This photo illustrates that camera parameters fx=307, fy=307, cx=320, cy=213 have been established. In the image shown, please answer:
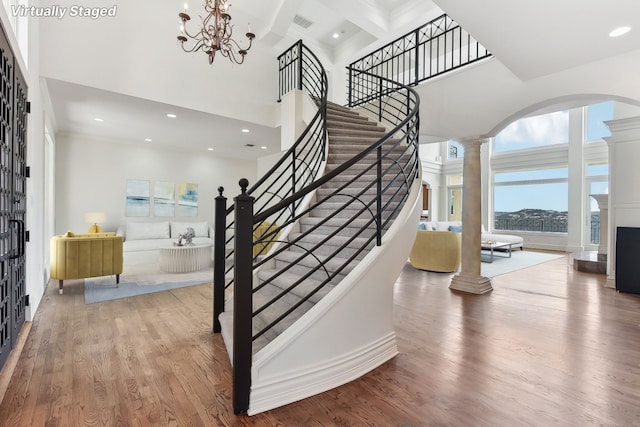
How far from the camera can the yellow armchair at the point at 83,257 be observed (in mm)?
4172

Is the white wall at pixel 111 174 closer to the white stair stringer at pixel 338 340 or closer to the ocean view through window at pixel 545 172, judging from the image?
the white stair stringer at pixel 338 340

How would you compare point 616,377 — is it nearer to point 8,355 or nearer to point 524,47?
point 524,47

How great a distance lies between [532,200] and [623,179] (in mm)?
5850

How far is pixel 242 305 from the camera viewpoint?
1.78 m

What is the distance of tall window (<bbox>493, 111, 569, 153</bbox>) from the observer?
9.40 meters

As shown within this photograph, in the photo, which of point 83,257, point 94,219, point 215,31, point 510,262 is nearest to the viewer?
point 215,31

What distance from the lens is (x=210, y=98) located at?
5172 mm

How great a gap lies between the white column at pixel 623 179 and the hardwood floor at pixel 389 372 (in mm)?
1653

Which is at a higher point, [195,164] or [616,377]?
[195,164]

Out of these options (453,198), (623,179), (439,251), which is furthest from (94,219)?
(453,198)

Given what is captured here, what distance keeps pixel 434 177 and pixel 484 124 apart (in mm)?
8585

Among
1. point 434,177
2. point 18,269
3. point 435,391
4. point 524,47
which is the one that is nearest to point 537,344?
point 435,391

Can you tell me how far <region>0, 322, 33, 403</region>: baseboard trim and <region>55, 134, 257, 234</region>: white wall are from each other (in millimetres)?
4544

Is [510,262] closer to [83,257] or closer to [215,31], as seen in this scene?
[215,31]
